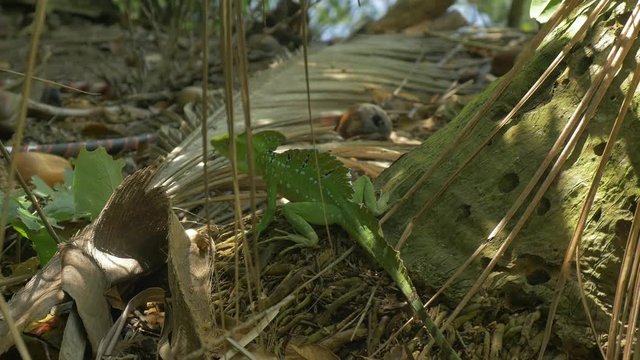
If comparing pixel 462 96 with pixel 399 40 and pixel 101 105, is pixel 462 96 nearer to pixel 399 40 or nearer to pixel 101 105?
pixel 399 40

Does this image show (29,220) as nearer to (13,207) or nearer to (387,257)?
(13,207)

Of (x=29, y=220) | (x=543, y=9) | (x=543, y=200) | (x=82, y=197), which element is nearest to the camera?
(x=543, y=200)

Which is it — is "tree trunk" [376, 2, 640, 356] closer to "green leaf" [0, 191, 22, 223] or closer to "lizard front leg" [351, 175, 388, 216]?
"lizard front leg" [351, 175, 388, 216]

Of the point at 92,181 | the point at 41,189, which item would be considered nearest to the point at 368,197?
the point at 92,181

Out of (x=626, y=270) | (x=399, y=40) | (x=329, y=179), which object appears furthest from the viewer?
(x=399, y=40)

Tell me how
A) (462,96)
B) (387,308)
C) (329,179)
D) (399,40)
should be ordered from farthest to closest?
(399,40) < (462,96) < (329,179) < (387,308)

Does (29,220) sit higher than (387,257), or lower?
higher

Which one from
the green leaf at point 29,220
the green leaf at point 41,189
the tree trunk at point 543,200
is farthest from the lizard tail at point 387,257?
the green leaf at point 41,189

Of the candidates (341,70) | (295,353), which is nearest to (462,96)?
(341,70)
